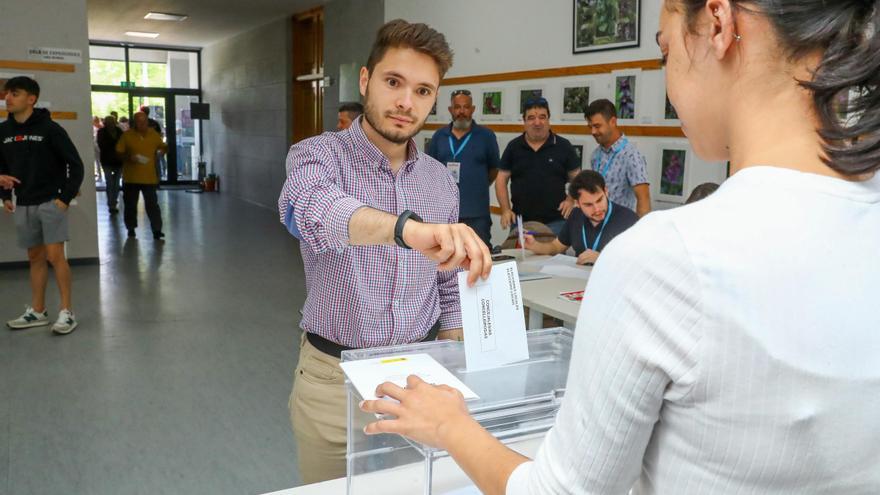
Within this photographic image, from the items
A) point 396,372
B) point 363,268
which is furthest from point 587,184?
point 396,372

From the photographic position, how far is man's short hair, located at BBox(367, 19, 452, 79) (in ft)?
5.39

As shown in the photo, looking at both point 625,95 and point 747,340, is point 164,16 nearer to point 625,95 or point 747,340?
point 625,95

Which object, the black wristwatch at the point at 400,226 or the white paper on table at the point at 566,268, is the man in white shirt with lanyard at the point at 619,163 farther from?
the black wristwatch at the point at 400,226

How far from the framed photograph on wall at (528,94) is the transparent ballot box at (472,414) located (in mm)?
5032

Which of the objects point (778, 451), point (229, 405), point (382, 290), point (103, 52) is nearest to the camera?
point (778, 451)

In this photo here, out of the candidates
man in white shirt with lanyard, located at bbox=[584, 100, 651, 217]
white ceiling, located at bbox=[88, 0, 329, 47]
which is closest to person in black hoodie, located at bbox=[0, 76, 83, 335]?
man in white shirt with lanyard, located at bbox=[584, 100, 651, 217]

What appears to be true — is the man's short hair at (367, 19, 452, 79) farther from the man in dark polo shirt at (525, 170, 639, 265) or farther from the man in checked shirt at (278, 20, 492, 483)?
the man in dark polo shirt at (525, 170, 639, 265)

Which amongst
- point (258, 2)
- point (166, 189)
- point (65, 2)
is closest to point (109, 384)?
point (65, 2)

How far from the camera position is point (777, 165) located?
60cm

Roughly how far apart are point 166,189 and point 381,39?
15699 mm

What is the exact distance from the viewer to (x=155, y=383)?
405 cm

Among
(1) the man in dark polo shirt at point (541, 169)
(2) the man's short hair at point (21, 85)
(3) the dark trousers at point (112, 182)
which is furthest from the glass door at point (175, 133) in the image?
(1) the man in dark polo shirt at point (541, 169)

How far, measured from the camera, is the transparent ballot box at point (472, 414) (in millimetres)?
1106

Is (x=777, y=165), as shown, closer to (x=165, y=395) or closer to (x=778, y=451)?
(x=778, y=451)
